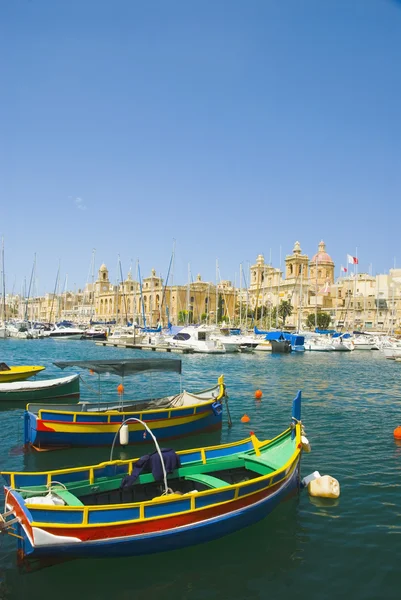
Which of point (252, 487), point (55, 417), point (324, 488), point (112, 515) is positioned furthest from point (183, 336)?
point (112, 515)

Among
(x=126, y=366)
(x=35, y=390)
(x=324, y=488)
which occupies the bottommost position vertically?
(x=324, y=488)

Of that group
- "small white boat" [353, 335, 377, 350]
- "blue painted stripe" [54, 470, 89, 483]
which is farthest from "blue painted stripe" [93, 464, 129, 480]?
"small white boat" [353, 335, 377, 350]

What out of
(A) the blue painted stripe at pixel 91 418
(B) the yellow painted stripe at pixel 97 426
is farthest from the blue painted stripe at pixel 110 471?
(A) the blue painted stripe at pixel 91 418

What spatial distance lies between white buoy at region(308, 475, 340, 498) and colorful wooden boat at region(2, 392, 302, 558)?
1.38 feet

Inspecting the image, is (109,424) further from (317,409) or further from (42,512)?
(317,409)

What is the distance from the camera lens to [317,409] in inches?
870

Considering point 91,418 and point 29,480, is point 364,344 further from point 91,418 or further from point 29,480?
point 29,480

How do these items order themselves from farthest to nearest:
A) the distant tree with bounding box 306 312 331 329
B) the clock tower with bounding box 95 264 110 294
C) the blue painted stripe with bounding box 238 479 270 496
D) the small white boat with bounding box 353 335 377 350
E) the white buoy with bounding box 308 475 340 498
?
1. the clock tower with bounding box 95 264 110 294
2. the distant tree with bounding box 306 312 331 329
3. the small white boat with bounding box 353 335 377 350
4. the white buoy with bounding box 308 475 340 498
5. the blue painted stripe with bounding box 238 479 270 496

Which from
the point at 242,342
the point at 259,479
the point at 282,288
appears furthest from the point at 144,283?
the point at 259,479

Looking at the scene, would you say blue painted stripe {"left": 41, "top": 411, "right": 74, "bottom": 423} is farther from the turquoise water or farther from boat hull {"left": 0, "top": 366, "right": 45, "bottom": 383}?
boat hull {"left": 0, "top": 366, "right": 45, "bottom": 383}

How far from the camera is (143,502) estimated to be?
8375 millimetres

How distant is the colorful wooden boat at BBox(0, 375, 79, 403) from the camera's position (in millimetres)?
21734

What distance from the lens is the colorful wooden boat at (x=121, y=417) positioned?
14.7 m

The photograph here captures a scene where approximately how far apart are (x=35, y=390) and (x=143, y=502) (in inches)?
587
